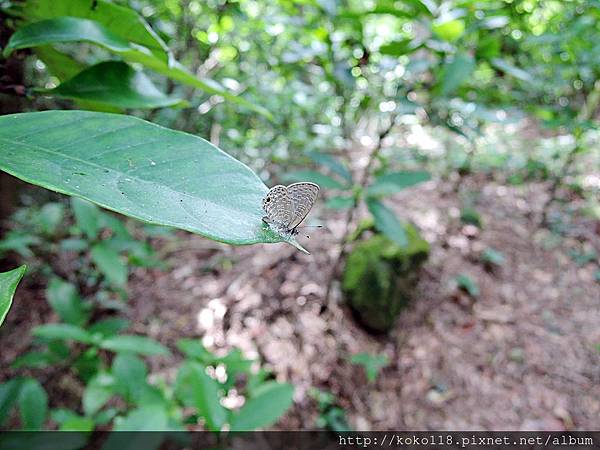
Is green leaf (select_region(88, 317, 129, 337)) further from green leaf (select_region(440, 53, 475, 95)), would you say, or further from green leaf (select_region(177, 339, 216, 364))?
green leaf (select_region(440, 53, 475, 95))

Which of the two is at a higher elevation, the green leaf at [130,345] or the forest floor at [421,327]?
the green leaf at [130,345]

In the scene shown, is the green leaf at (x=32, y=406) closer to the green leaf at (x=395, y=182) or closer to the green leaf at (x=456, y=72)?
the green leaf at (x=395, y=182)

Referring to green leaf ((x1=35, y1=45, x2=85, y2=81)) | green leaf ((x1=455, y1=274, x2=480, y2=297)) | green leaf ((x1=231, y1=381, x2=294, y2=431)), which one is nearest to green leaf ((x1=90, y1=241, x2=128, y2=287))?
green leaf ((x1=231, y1=381, x2=294, y2=431))

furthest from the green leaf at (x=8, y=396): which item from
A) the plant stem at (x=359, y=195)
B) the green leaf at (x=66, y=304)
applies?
the plant stem at (x=359, y=195)

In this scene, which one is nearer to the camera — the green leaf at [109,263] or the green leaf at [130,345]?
the green leaf at [130,345]

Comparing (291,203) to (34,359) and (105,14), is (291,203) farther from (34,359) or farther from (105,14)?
(34,359)

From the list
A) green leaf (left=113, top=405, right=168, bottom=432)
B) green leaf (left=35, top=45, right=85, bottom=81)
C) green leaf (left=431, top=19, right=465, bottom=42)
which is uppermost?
green leaf (left=35, top=45, right=85, bottom=81)

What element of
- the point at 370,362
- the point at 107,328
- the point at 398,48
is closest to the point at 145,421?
the point at 107,328

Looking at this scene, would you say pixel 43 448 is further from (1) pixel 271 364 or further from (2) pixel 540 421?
(2) pixel 540 421
